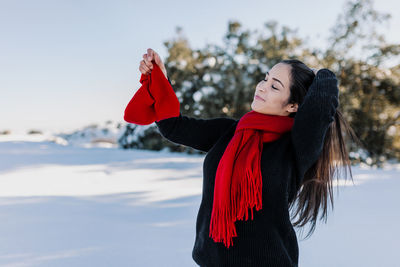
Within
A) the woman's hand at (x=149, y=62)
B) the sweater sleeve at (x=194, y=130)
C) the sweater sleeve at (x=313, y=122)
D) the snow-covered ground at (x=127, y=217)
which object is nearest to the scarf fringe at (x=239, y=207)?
the sweater sleeve at (x=313, y=122)

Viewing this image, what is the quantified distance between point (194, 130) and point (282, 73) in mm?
342

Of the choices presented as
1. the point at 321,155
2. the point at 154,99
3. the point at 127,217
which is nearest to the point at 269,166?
the point at 321,155

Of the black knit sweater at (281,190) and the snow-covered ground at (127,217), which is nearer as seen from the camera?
the black knit sweater at (281,190)

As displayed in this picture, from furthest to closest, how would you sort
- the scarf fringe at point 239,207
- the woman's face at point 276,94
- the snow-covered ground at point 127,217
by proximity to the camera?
the snow-covered ground at point 127,217 → the woman's face at point 276,94 → the scarf fringe at point 239,207

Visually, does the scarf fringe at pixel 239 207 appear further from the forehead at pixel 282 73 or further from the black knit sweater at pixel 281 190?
the forehead at pixel 282 73

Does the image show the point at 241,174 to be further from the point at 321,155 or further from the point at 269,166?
the point at 321,155

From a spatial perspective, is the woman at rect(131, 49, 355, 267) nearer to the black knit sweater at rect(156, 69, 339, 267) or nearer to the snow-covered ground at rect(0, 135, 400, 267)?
the black knit sweater at rect(156, 69, 339, 267)

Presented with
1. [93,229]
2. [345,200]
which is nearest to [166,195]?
[93,229]

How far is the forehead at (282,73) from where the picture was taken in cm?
106

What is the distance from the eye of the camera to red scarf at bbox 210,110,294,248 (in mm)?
932

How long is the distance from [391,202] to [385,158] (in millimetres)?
4057

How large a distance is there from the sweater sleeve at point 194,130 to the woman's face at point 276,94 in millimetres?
169

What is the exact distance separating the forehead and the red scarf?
0.37 ft

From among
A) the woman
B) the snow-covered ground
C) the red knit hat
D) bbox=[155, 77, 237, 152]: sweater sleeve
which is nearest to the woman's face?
the woman
